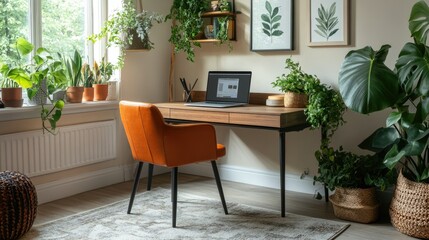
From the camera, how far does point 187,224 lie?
319 centimetres

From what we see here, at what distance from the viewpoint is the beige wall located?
3525mm

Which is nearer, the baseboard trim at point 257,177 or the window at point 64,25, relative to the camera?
the window at point 64,25

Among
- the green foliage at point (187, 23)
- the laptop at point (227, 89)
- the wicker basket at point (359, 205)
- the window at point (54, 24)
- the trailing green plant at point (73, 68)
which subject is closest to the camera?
the wicker basket at point (359, 205)

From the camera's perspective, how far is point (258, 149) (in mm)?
4277

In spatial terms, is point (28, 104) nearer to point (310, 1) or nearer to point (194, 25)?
point (194, 25)

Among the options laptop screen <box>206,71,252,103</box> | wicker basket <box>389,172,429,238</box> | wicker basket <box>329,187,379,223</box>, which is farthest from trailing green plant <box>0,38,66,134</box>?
wicker basket <box>389,172,429,238</box>

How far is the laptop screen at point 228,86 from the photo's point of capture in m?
3.96

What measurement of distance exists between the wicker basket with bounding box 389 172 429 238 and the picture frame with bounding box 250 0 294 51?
152 cm

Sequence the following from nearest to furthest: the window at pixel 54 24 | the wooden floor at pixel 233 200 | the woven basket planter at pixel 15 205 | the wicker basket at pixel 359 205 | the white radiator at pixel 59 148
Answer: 1. the woven basket planter at pixel 15 205
2. the wooden floor at pixel 233 200
3. the wicker basket at pixel 359 205
4. the white radiator at pixel 59 148
5. the window at pixel 54 24

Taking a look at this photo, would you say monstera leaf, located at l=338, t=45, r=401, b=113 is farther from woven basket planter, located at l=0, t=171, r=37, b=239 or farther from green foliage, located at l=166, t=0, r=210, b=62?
woven basket planter, located at l=0, t=171, r=37, b=239

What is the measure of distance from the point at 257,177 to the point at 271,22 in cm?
136

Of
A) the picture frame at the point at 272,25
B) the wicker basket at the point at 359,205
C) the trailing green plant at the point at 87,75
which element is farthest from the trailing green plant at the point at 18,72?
the wicker basket at the point at 359,205

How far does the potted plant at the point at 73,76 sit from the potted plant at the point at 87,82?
126mm

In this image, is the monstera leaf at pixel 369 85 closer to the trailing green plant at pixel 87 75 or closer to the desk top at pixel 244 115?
the desk top at pixel 244 115
